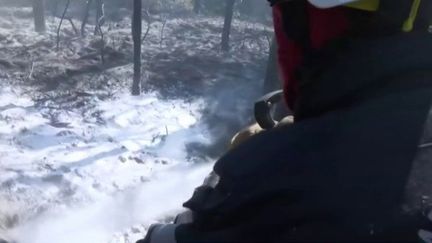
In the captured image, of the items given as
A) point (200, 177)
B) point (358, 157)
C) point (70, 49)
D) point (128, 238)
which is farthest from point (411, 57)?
point (70, 49)

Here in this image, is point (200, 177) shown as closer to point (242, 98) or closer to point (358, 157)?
point (242, 98)

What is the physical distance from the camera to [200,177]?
8.90 m

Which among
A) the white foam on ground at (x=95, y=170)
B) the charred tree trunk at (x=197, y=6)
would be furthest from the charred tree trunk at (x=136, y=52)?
the charred tree trunk at (x=197, y=6)

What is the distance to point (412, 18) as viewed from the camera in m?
0.85

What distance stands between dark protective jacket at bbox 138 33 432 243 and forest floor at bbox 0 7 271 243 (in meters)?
6.27

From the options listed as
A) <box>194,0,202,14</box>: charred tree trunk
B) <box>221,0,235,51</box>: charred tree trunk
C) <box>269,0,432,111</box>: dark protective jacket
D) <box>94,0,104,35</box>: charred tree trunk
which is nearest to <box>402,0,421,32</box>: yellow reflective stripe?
<box>269,0,432,111</box>: dark protective jacket

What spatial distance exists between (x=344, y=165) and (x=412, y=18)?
26 cm

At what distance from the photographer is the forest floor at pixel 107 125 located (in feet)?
24.2

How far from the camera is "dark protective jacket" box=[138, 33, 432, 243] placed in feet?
2.38

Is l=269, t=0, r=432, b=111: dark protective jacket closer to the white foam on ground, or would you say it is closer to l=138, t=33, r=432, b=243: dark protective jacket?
l=138, t=33, r=432, b=243: dark protective jacket

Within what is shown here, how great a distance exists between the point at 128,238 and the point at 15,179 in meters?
1.79

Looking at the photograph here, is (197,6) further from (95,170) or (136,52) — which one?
(95,170)

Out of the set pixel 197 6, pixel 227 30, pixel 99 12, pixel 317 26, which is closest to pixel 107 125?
pixel 227 30

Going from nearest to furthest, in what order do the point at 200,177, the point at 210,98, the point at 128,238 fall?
the point at 128,238 < the point at 200,177 < the point at 210,98
